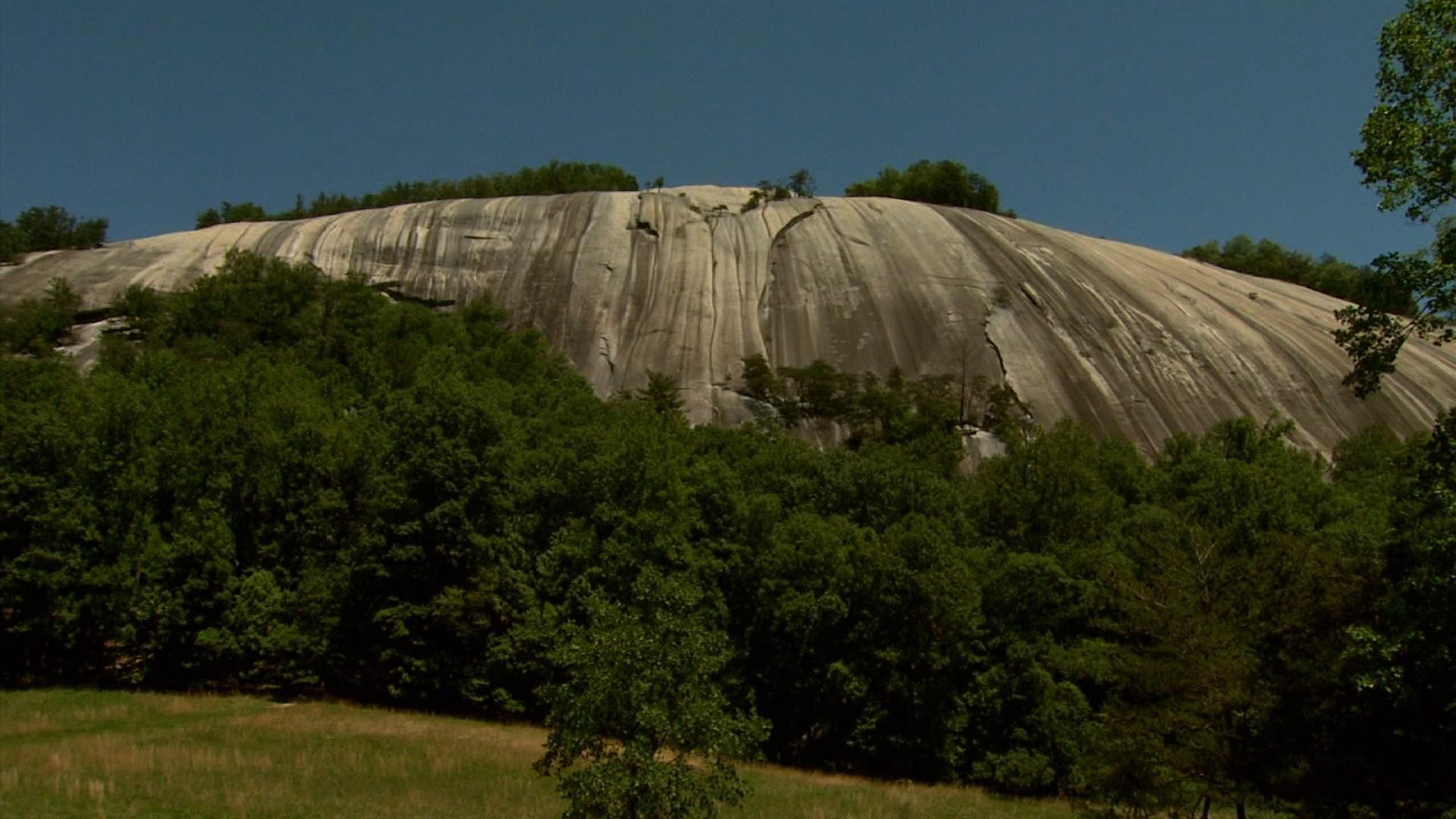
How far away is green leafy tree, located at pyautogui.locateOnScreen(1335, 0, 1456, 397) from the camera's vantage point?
425 inches

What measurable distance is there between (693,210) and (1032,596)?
41.8 meters

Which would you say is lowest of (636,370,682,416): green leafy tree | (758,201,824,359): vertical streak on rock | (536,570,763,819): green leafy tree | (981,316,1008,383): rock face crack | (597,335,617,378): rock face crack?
(536,570,763,819): green leafy tree

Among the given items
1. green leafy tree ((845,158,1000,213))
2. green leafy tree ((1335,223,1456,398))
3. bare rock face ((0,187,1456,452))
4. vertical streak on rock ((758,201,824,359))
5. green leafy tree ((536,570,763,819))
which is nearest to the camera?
green leafy tree ((1335,223,1456,398))

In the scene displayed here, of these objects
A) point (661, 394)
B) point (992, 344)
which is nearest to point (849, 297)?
point (992, 344)

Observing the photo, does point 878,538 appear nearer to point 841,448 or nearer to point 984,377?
point 841,448

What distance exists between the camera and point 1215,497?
37.5 m

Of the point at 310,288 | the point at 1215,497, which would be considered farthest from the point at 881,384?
the point at 310,288

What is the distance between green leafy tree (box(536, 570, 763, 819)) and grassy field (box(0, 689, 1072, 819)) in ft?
19.2

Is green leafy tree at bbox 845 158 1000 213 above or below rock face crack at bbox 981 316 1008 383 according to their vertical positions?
above

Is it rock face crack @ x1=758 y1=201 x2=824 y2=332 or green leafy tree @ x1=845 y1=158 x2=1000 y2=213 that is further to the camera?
green leafy tree @ x1=845 y1=158 x2=1000 y2=213

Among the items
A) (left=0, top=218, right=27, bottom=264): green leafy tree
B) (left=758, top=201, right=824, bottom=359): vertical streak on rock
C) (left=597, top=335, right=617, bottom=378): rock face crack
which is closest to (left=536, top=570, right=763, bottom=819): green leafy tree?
(left=597, top=335, right=617, bottom=378): rock face crack

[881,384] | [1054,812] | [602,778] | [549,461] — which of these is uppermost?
[881,384]

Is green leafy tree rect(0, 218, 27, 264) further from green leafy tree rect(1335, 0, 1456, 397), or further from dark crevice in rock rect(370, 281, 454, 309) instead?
green leafy tree rect(1335, 0, 1456, 397)

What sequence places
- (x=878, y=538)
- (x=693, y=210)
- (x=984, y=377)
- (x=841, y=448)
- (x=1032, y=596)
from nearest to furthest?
(x=1032, y=596) → (x=878, y=538) → (x=841, y=448) → (x=984, y=377) → (x=693, y=210)
